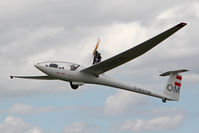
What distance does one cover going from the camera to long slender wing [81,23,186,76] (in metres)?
20.8

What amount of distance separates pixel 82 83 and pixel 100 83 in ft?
4.91

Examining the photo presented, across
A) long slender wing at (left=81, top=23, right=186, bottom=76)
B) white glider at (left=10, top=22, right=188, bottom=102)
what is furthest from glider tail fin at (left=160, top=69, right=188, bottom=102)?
long slender wing at (left=81, top=23, right=186, bottom=76)

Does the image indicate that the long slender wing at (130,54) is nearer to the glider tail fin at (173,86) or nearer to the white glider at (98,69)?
the white glider at (98,69)

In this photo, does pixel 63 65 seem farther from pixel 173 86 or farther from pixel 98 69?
pixel 173 86

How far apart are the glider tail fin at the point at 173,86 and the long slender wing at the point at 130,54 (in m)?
7.34

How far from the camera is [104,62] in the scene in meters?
24.2

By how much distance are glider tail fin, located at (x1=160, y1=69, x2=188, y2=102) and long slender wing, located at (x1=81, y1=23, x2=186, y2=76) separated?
734 cm

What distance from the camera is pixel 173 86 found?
30953mm

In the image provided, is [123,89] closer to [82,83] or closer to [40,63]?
[82,83]

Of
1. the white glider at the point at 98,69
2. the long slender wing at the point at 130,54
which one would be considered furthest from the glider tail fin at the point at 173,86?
the long slender wing at the point at 130,54

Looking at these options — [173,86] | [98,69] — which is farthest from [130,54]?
[173,86]

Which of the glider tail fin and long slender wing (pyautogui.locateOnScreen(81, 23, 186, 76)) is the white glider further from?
the glider tail fin

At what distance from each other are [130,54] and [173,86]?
8912mm

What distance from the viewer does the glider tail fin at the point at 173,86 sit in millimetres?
30703
